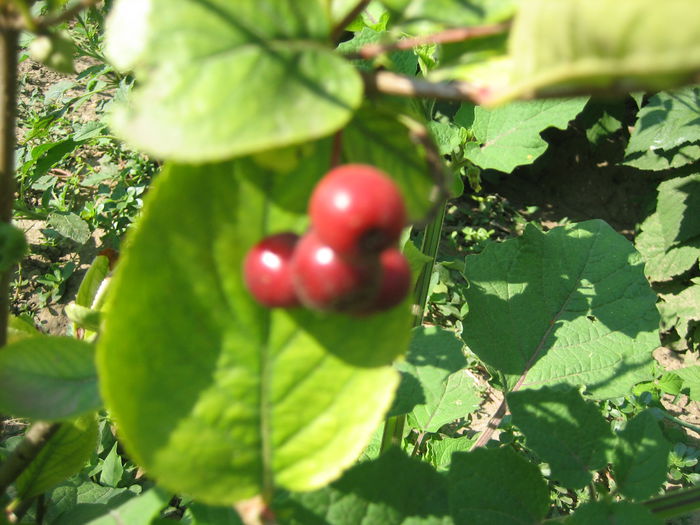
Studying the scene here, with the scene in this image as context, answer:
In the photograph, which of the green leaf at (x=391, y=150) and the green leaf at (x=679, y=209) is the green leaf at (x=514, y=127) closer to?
the green leaf at (x=391, y=150)

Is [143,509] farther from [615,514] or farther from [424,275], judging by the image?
[424,275]

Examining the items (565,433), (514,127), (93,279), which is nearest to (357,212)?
(93,279)

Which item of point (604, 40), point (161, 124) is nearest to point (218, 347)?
point (161, 124)

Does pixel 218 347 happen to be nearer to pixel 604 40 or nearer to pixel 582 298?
pixel 604 40

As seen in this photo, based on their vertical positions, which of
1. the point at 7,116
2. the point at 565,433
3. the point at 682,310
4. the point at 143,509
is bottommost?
the point at 682,310

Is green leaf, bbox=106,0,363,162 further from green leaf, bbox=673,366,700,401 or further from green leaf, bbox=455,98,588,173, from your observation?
green leaf, bbox=673,366,700,401

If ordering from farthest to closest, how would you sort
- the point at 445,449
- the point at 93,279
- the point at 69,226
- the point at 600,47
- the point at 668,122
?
the point at 668,122 < the point at 69,226 < the point at 445,449 < the point at 93,279 < the point at 600,47

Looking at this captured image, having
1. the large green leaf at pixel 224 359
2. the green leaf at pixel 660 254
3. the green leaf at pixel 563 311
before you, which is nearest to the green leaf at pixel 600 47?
the large green leaf at pixel 224 359

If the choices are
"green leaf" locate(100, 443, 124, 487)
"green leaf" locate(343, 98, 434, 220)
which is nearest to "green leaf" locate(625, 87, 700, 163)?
"green leaf" locate(100, 443, 124, 487)
